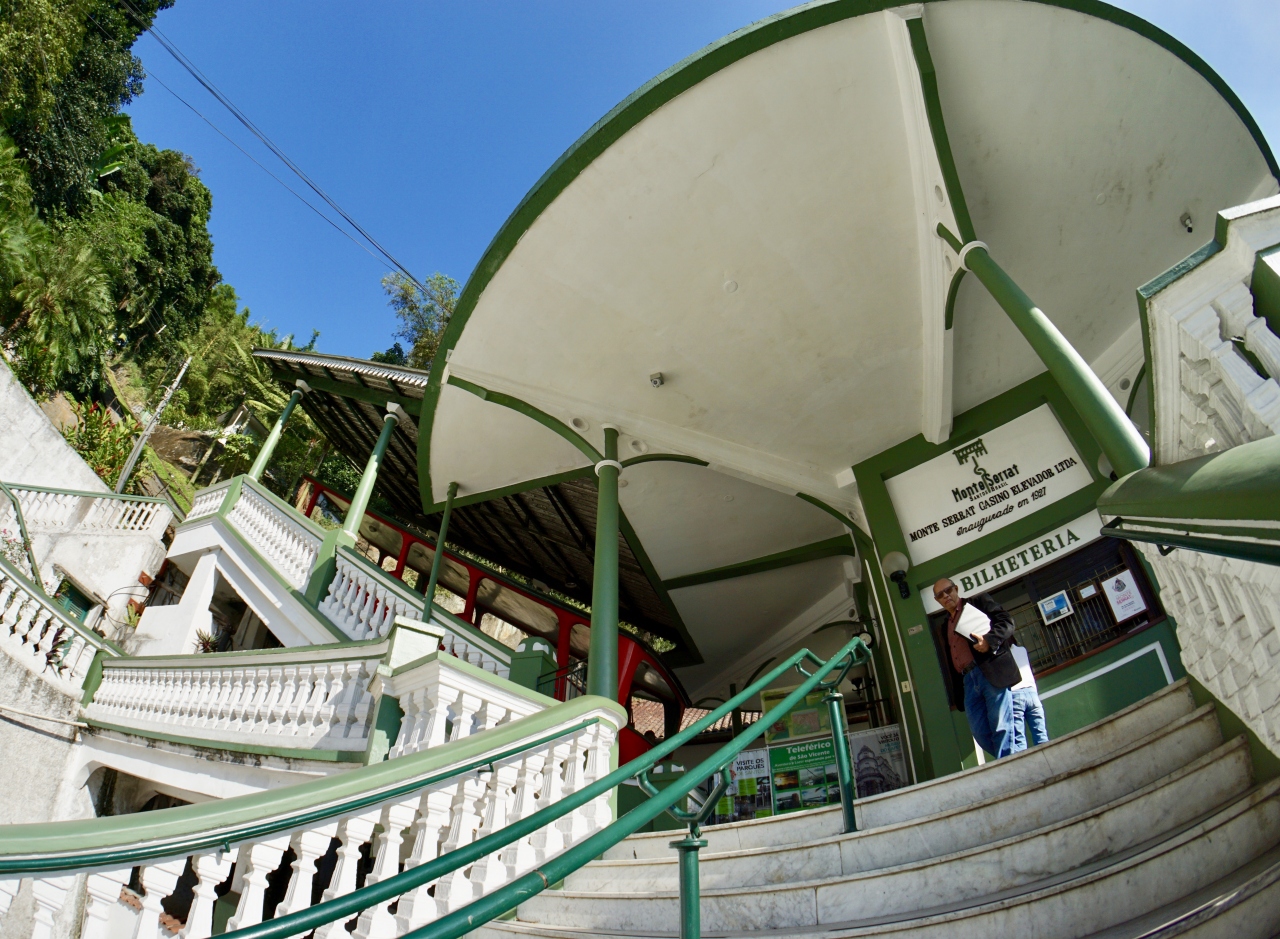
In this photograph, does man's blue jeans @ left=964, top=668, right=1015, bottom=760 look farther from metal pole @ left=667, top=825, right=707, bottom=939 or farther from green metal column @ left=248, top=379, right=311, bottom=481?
green metal column @ left=248, top=379, right=311, bottom=481

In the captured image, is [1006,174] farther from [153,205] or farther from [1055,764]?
[153,205]

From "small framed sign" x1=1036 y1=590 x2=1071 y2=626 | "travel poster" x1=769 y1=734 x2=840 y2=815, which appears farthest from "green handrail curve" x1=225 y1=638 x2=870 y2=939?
"travel poster" x1=769 y1=734 x2=840 y2=815

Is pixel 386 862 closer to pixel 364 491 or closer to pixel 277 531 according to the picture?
pixel 364 491

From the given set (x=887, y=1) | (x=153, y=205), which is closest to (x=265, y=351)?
(x=887, y=1)

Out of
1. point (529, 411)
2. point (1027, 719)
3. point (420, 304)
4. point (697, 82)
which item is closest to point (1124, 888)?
point (1027, 719)

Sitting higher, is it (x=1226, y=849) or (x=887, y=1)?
(x=887, y=1)

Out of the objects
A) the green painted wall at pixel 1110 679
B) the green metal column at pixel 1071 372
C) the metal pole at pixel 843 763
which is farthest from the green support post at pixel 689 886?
the green painted wall at pixel 1110 679

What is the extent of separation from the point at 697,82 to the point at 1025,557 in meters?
5.24

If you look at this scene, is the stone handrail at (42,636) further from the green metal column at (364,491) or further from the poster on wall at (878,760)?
the poster on wall at (878,760)

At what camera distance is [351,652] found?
5301 mm

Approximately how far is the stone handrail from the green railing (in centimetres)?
1071

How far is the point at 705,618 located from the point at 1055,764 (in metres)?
9.12

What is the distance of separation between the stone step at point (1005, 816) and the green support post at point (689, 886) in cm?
136

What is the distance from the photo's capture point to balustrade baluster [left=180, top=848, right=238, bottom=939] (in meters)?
2.33
